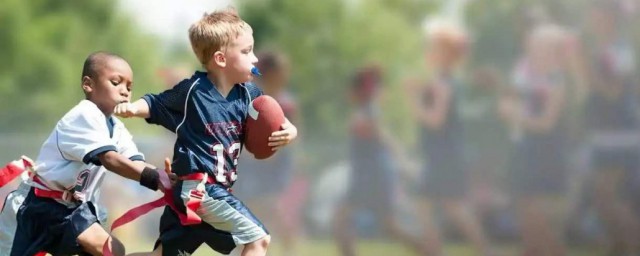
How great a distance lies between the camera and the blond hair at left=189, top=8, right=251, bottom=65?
5.25 metres

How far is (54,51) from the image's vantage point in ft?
34.7

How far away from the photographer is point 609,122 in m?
11.0

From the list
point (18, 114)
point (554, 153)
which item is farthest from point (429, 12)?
point (18, 114)

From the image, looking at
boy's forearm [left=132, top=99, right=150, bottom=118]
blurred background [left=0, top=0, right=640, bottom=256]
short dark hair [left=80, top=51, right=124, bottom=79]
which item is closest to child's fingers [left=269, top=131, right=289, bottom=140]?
boy's forearm [left=132, top=99, right=150, bottom=118]

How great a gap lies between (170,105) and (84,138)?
1.23 feet

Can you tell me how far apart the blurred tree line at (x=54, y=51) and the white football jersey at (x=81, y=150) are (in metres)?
4.99

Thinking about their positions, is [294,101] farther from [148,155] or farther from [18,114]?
[18,114]

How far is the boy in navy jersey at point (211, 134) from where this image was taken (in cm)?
520

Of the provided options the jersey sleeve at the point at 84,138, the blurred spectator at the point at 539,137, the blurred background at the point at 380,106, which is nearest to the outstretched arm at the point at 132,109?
the jersey sleeve at the point at 84,138

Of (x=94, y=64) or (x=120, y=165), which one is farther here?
(x=94, y=64)


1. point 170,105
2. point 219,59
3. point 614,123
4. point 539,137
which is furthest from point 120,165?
point 614,123

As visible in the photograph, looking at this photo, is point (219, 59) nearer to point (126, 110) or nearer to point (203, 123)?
point (203, 123)

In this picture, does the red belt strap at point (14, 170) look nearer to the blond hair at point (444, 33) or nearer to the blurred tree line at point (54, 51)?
the blurred tree line at point (54, 51)

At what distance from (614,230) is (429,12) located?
2.41 m
